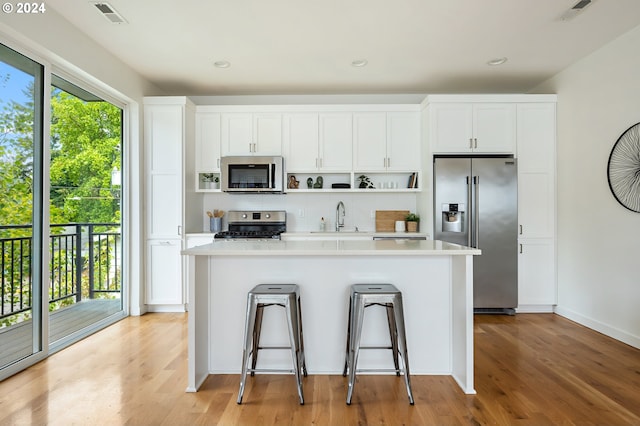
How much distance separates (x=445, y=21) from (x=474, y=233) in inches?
87.3

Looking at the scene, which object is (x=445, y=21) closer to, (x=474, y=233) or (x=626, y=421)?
(x=474, y=233)

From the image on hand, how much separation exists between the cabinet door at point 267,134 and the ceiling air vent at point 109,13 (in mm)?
1875

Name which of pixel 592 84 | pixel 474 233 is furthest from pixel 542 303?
pixel 592 84

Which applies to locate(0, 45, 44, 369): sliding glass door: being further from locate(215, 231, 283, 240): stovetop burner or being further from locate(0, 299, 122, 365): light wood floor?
locate(215, 231, 283, 240): stovetop burner

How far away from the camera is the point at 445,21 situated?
3035 mm

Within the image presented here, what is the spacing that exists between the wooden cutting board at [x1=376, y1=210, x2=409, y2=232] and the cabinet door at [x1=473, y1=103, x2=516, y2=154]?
121 centimetres

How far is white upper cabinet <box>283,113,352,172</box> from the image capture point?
464cm

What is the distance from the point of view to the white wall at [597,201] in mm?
3254

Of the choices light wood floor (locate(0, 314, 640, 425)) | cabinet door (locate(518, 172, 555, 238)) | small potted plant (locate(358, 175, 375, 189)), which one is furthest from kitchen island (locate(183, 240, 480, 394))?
small potted plant (locate(358, 175, 375, 189))

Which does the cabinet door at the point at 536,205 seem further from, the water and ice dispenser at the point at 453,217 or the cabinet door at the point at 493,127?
the water and ice dispenser at the point at 453,217

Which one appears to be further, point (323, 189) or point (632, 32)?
point (323, 189)

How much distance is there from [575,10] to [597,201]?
1.80 m

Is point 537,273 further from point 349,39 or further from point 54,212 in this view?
point 54,212

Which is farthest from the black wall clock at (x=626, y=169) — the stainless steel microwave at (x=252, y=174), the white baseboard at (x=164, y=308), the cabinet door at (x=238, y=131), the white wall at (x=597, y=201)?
the white baseboard at (x=164, y=308)
